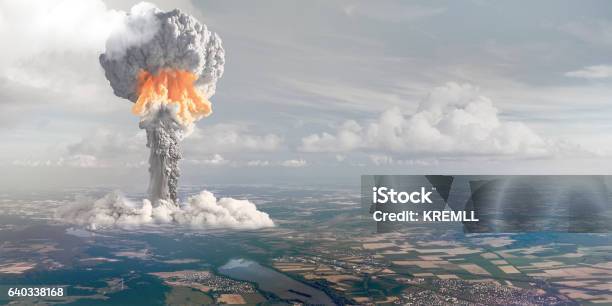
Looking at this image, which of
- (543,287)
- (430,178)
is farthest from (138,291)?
(543,287)

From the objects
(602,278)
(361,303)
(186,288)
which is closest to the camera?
(361,303)

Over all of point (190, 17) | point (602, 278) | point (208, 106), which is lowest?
point (602, 278)

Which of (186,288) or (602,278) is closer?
(186,288)

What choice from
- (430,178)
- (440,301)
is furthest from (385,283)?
(430,178)

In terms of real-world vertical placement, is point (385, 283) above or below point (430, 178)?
below

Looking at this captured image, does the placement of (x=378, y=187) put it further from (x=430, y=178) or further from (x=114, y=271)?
(x=114, y=271)

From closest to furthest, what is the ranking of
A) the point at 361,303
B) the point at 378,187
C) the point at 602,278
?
the point at 378,187, the point at 361,303, the point at 602,278
